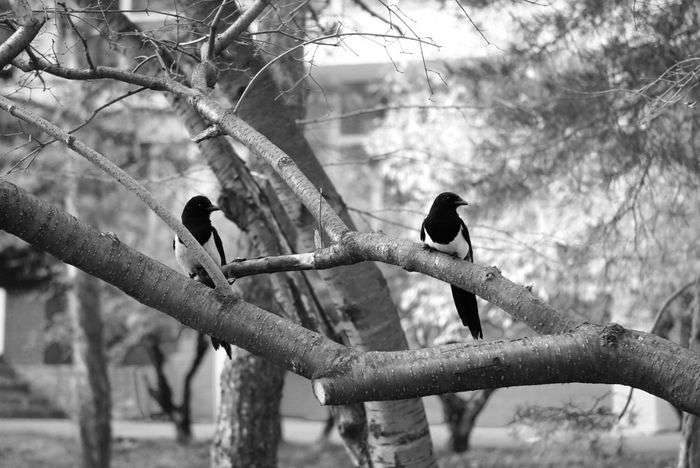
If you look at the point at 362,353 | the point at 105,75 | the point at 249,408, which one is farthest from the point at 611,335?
the point at 249,408

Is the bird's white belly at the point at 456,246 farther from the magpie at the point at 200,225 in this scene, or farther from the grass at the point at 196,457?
the grass at the point at 196,457

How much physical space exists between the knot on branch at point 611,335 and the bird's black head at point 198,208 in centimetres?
247

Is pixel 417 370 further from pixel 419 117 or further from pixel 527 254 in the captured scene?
pixel 419 117

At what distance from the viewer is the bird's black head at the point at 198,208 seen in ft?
14.3

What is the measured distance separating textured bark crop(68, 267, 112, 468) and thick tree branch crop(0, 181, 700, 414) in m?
7.89

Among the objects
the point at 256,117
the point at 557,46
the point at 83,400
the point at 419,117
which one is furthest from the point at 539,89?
the point at 83,400

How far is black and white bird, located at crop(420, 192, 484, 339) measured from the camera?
3.52 m

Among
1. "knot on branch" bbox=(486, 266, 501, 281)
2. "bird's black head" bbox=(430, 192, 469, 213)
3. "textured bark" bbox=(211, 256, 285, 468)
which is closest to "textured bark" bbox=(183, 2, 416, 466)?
"bird's black head" bbox=(430, 192, 469, 213)

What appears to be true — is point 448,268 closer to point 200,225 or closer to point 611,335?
point 611,335

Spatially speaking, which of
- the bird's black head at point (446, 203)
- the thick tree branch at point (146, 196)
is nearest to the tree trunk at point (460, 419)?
the bird's black head at point (446, 203)

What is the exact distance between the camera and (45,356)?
1905 centimetres

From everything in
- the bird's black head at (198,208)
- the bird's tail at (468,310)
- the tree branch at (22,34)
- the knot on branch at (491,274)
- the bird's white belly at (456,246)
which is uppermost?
the bird's black head at (198,208)

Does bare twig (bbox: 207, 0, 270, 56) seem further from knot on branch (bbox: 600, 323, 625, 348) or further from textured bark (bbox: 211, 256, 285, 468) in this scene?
textured bark (bbox: 211, 256, 285, 468)

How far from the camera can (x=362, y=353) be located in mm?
2414
